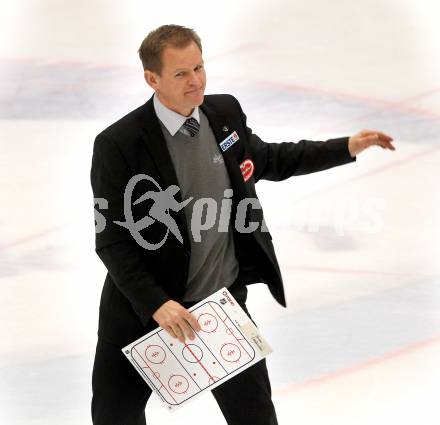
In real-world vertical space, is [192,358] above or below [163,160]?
below

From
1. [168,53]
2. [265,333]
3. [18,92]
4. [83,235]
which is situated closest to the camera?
[168,53]

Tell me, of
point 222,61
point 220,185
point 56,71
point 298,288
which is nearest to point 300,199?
point 298,288

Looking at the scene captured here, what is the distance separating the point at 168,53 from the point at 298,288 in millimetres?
1423

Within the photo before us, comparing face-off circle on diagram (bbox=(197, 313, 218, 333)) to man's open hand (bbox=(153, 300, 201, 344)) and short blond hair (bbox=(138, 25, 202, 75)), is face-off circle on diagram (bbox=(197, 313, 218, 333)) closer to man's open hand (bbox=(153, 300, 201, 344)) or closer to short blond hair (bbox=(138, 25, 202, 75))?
man's open hand (bbox=(153, 300, 201, 344))

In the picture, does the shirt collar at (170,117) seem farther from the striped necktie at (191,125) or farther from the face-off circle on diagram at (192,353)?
the face-off circle on diagram at (192,353)

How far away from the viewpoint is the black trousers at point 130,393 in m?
2.53

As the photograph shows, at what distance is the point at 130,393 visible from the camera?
255 centimetres

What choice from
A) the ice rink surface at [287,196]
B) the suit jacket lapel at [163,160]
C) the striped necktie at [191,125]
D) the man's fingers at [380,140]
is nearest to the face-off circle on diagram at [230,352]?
the suit jacket lapel at [163,160]

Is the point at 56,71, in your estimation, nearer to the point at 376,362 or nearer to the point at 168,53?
the point at 376,362

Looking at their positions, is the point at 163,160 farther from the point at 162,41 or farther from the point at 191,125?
the point at 162,41

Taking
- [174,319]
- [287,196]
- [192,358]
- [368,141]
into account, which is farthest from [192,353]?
[287,196]

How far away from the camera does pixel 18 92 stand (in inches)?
171

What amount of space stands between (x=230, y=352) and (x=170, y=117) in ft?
1.74

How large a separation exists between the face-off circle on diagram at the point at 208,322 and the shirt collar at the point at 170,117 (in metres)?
0.40
